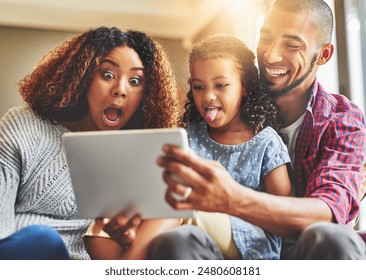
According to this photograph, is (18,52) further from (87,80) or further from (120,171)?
(120,171)

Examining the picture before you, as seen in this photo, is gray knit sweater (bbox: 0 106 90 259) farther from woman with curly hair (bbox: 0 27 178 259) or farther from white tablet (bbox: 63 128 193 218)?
white tablet (bbox: 63 128 193 218)

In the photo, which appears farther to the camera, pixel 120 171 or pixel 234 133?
pixel 234 133

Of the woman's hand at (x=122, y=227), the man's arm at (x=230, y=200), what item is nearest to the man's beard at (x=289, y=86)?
the man's arm at (x=230, y=200)

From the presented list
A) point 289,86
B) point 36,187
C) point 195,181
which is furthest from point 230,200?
point 36,187

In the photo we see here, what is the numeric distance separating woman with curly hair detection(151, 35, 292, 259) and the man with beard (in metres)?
0.03

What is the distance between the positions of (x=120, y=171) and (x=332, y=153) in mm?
504

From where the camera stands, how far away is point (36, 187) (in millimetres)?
1307

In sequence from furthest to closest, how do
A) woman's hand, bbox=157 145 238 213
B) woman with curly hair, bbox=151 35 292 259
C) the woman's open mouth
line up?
1. the woman's open mouth
2. woman with curly hair, bbox=151 35 292 259
3. woman's hand, bbox=157 145 238 213

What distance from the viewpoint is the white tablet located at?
1142 mm

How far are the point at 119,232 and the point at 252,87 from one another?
1.53 feet

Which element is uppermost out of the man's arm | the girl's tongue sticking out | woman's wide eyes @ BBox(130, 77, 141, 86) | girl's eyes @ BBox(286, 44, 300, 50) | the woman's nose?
girl's eyes @ BBox(286, 44, 300, 50)

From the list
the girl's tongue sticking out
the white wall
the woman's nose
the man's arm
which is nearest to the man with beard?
the man's arm
